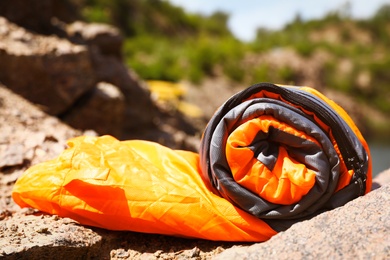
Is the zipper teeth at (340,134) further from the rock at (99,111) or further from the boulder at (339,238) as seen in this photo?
the rock at (99,111)

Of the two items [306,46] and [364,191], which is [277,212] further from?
[306,46]

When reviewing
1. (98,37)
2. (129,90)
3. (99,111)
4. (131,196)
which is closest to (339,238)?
(131,196)

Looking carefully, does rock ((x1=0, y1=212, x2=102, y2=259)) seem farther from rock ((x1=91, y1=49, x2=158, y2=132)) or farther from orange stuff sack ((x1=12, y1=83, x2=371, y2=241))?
rock ((x1=91, y1=49, x2=158, y2=132))

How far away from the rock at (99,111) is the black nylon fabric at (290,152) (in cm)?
381

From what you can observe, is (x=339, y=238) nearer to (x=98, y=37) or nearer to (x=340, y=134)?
(x=340, y=134)

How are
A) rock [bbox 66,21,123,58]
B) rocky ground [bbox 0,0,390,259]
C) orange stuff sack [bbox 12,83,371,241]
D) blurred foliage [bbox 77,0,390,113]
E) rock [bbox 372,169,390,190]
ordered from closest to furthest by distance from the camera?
rocky ground [bbox 0,0,390,259]
orange stuff sack [bbox 12,83,371,241]
rock [bbox 372,169,390,190]
rock [bbox 66,21,123,58]
blurred foliage [bbox 77,0,390,113]

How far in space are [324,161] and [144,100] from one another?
6.15 meters

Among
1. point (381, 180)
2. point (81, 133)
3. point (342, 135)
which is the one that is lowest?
point (81, 133)

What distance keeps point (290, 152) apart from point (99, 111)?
4.09m

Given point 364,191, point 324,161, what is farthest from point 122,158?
point 364,191

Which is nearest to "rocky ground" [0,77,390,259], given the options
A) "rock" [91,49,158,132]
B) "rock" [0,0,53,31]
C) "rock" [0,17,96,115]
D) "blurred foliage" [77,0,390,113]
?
"rock" [0,17,96,115]

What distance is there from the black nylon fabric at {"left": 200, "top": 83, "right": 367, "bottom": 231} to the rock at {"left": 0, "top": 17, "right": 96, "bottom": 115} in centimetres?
333

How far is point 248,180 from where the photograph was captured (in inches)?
77.2

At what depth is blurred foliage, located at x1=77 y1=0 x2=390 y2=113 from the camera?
17.8 meters
